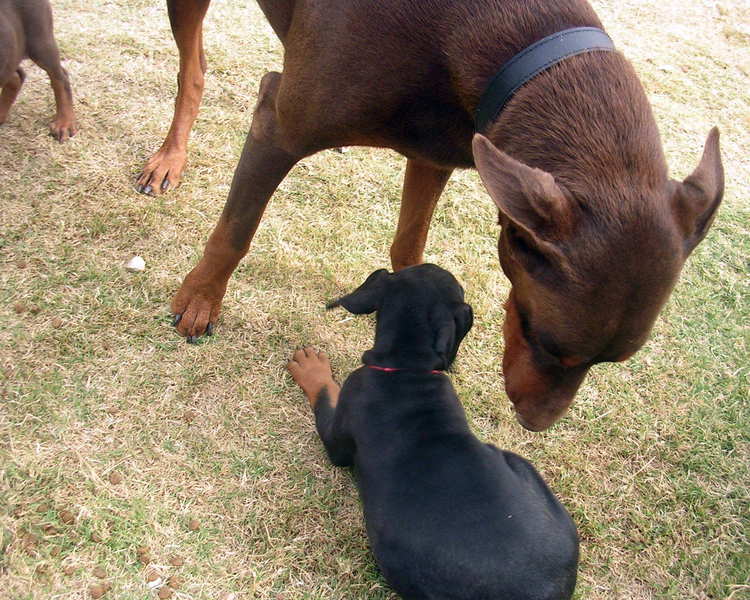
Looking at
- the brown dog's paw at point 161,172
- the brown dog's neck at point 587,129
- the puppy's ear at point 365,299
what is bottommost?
the brown dog's paw at point 161,172

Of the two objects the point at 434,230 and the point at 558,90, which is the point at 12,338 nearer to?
the point at 434,230

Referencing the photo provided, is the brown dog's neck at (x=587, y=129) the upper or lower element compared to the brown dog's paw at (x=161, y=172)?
upper

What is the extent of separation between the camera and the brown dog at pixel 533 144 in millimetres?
2219

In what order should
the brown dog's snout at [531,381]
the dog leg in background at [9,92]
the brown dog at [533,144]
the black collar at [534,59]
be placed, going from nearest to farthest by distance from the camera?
the brown dog at [533,144] → the black collar at [534,59] → the brown dog's snout at [531,381] → the dog leg in background at [9,92]

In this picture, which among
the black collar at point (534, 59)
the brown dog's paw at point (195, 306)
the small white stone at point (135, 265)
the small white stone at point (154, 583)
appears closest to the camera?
the black collar at point (534, 59)

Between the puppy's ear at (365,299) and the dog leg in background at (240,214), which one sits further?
the puppy's ear at (365,299)

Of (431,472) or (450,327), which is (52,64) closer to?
(450,327)

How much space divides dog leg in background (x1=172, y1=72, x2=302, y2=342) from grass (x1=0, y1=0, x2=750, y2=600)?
6.6 inches

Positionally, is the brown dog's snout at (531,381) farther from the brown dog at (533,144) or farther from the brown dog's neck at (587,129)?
the brown dog's neck at (587,129)

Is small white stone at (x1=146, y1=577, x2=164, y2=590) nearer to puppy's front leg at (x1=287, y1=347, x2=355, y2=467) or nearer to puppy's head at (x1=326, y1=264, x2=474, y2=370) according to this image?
puppy's front leg at (x1=287, y1=347, x2=355, y2=467)

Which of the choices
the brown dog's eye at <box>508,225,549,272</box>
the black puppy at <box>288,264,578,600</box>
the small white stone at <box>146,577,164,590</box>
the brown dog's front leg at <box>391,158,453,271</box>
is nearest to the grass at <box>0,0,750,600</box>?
the small white stone at <box>146,577,164,590</box>

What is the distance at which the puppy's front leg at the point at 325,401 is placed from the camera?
129 inches

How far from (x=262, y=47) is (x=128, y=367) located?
3.40 metres

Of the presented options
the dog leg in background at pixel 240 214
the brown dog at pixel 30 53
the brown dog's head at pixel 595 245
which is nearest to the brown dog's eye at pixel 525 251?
the brown dog's head at pixel 595 245
